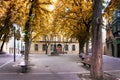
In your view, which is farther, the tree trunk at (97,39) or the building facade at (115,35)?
the building facade at (115,35)

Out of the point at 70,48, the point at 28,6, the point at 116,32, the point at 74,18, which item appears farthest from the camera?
the point at 70,48

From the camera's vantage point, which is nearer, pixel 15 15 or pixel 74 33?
pixel 15 15

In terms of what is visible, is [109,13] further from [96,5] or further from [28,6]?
[96,5]

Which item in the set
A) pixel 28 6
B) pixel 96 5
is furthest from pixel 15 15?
pixel 96 5

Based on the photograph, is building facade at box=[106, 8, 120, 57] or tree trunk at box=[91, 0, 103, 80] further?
building facade at box=[106, 8, 120, 57]

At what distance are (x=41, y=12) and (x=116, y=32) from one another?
30.9 meters

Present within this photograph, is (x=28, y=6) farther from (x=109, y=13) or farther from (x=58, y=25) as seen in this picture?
(x=58, y=25)

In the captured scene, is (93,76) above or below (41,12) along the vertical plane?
below

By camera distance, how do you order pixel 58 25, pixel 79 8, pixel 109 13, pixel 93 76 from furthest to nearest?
1. pixel 58 25
2. pixel 79 8
3. pixel 109 13
4. pixel 93 76

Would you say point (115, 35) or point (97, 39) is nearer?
point (97, 39)

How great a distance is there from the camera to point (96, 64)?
2242 centimetres

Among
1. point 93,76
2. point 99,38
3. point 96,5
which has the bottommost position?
point 93,76

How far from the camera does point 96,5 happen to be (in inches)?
890

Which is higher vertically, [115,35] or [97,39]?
[115,35]
